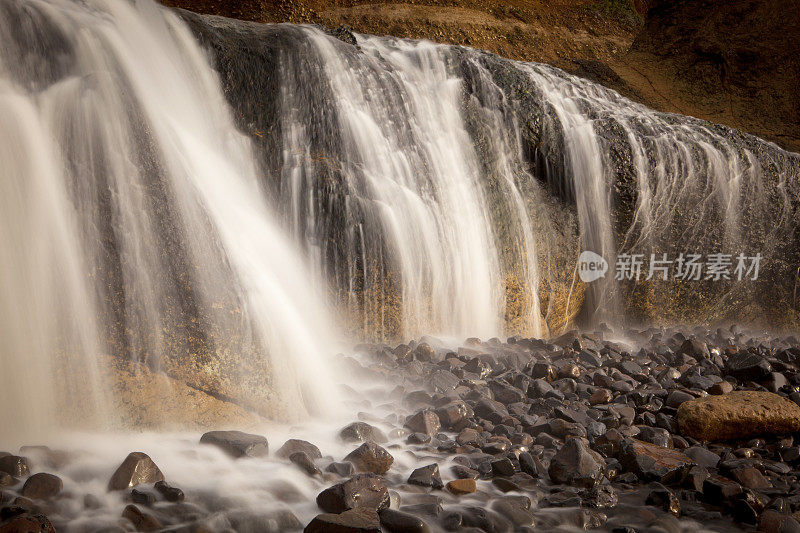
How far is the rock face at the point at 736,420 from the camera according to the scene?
363 cm

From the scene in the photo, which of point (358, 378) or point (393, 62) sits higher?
point (393, 62)

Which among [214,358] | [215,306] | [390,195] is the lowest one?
[214,358]

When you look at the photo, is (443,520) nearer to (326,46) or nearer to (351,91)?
(351,91)

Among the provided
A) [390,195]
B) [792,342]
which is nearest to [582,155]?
[390,195]

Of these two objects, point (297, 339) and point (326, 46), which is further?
point (326, 46)

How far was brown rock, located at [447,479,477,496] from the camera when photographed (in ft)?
9.23

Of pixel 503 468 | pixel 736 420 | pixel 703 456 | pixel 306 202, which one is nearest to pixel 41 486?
pixel 503 468

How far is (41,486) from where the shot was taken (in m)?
2.43

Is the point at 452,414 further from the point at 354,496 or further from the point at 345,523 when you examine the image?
the point at 345,523

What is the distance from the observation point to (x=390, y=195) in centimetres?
557

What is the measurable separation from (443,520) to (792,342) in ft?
21.7

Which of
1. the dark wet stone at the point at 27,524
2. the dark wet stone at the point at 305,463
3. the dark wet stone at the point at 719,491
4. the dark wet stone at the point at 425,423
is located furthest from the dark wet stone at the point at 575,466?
the dark wet stone at the point at 27,524

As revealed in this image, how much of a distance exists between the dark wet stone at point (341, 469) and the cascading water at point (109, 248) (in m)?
0.69

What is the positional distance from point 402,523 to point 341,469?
0.60 metres
